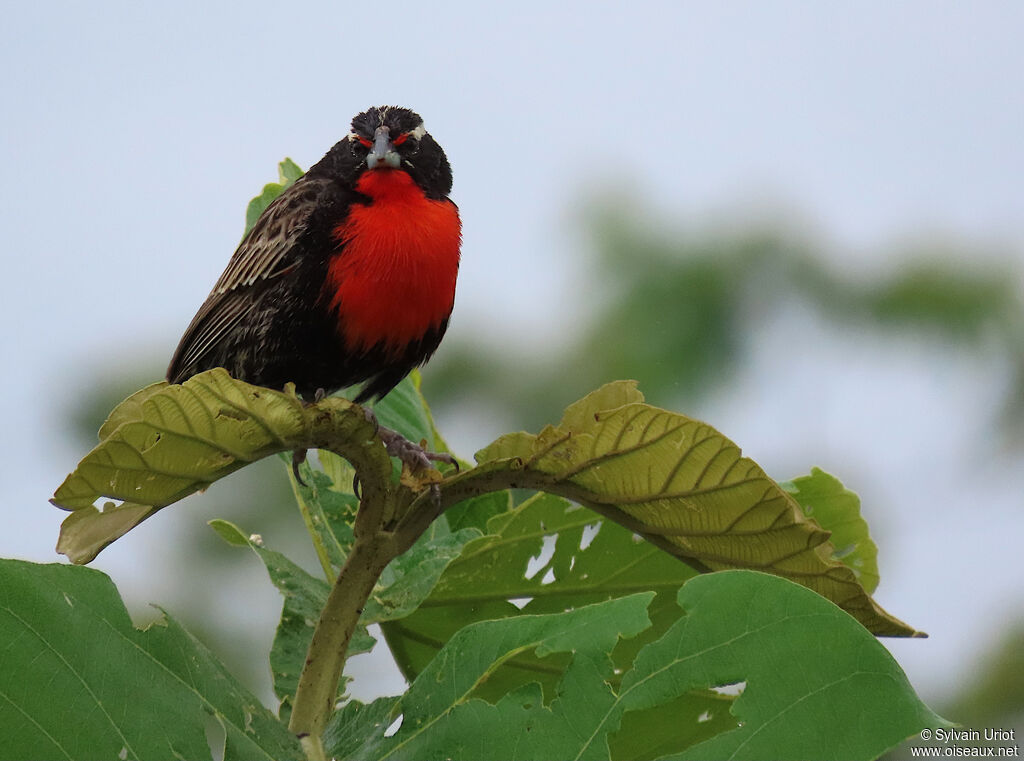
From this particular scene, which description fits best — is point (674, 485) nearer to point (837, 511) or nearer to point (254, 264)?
point (837, 511)

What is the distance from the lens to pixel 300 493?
2.20 m

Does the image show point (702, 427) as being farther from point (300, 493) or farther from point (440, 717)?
point (300, 493)

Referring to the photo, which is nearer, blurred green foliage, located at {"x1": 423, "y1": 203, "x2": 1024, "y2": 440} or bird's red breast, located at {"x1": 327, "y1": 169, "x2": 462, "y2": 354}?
bird's red breast, located at {"x1": 327, "y1": 169, "x2": 462, "y2": 354}

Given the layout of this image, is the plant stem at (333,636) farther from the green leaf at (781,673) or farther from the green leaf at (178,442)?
the green leaf at (781,673)

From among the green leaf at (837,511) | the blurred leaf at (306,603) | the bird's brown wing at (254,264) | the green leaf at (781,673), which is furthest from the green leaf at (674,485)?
the bird's brown wing at (254,264)

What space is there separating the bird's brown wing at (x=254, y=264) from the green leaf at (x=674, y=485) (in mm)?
1262

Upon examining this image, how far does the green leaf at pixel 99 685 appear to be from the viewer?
1.52 m

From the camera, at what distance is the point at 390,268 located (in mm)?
2727

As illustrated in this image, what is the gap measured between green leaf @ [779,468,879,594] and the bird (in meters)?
1.03

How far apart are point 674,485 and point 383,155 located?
5.13 ft

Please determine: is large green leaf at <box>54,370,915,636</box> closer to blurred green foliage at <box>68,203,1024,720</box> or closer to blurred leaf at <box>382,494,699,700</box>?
blurred leaf at <box>382,494,699,700</box>

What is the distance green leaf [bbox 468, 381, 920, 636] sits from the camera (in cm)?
162

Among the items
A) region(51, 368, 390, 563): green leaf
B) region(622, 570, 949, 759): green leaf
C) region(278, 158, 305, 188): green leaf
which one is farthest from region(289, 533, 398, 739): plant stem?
region(278, 158, 305, 188): green leaf

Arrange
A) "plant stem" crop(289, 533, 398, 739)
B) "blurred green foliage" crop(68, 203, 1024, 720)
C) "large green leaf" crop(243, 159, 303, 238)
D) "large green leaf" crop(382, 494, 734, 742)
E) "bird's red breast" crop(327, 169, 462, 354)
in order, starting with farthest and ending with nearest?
"blurred green foliage" crop(68, 203, 1024, 720) → "large green leaf" crop(243, 159, 303, 238) → "bird's red breast" crop(327, 169, 462, 354) → "large green leaf" crop(382, 494, 734, 742) → "plant stem" crop(289, 533, 398, 739)
